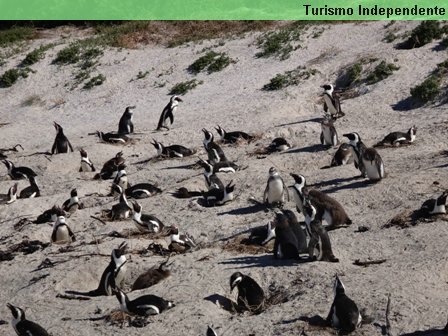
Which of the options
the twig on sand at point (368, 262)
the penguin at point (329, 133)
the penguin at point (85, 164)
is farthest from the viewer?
the penguin at point (85, 164)

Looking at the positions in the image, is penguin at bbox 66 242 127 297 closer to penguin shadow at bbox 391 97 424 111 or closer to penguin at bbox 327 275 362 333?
penguin at bbox 327 275 362 333

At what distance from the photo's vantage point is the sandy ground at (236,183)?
9344mm

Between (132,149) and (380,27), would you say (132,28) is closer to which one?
(380,27)

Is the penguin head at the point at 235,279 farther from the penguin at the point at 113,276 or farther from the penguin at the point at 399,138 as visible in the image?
the penguin at the point at 399,138

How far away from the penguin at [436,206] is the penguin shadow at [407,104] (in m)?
7.26

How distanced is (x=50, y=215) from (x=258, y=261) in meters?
3.82

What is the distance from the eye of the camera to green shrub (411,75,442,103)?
60.3 feet

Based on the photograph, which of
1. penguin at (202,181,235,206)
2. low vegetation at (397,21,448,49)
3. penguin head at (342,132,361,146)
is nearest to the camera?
penguin at (202,181,235,206)

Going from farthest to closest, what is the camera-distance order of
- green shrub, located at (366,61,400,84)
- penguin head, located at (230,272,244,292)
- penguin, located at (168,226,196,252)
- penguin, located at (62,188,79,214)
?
green shrub, located at (366,61,400,84)
penguin, located at (62,188,79,214)
penguin, located at (168,226,196,252)
penguin head, located at (230,272,244,292)

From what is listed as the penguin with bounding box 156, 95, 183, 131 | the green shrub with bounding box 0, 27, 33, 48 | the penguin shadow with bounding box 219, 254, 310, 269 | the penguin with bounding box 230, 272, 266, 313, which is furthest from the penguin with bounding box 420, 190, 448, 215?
the green shrub with bounding box 0, 27, 33, 48

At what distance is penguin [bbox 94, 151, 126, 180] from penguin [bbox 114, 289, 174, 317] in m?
6.33

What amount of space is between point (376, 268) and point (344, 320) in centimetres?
169

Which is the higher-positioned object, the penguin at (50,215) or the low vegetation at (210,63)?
the low vegetation at (210,63)

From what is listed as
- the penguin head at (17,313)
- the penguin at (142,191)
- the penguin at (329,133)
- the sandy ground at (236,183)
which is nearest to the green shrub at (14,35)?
the sandy ground at (236,183)
